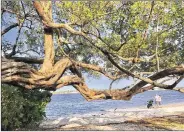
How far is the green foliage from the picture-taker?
10500mm

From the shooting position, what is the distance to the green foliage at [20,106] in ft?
34.4

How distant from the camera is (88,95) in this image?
7.23 m

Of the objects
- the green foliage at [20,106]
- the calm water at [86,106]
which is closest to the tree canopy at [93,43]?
the green foliage at [20,106]

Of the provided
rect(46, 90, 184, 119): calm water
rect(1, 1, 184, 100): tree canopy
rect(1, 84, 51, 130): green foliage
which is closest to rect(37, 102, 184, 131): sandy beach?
rect(1, 84, 51, 130): green foliage

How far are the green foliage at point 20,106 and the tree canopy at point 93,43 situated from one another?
5.30 feet

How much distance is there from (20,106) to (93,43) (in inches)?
181

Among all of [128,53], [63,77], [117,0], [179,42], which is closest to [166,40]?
[179,42]

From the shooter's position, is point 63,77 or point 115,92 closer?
point 63,77

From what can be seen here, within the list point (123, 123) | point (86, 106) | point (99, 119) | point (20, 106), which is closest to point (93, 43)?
point (20, 106)

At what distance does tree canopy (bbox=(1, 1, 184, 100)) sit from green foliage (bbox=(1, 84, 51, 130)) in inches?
63.6

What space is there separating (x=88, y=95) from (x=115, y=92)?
0.58 metres

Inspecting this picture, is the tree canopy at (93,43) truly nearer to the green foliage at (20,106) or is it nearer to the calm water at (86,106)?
the green foliage at (20,106)

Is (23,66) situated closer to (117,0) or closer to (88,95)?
(88,95)

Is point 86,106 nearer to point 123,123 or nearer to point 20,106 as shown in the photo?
point 123,123
